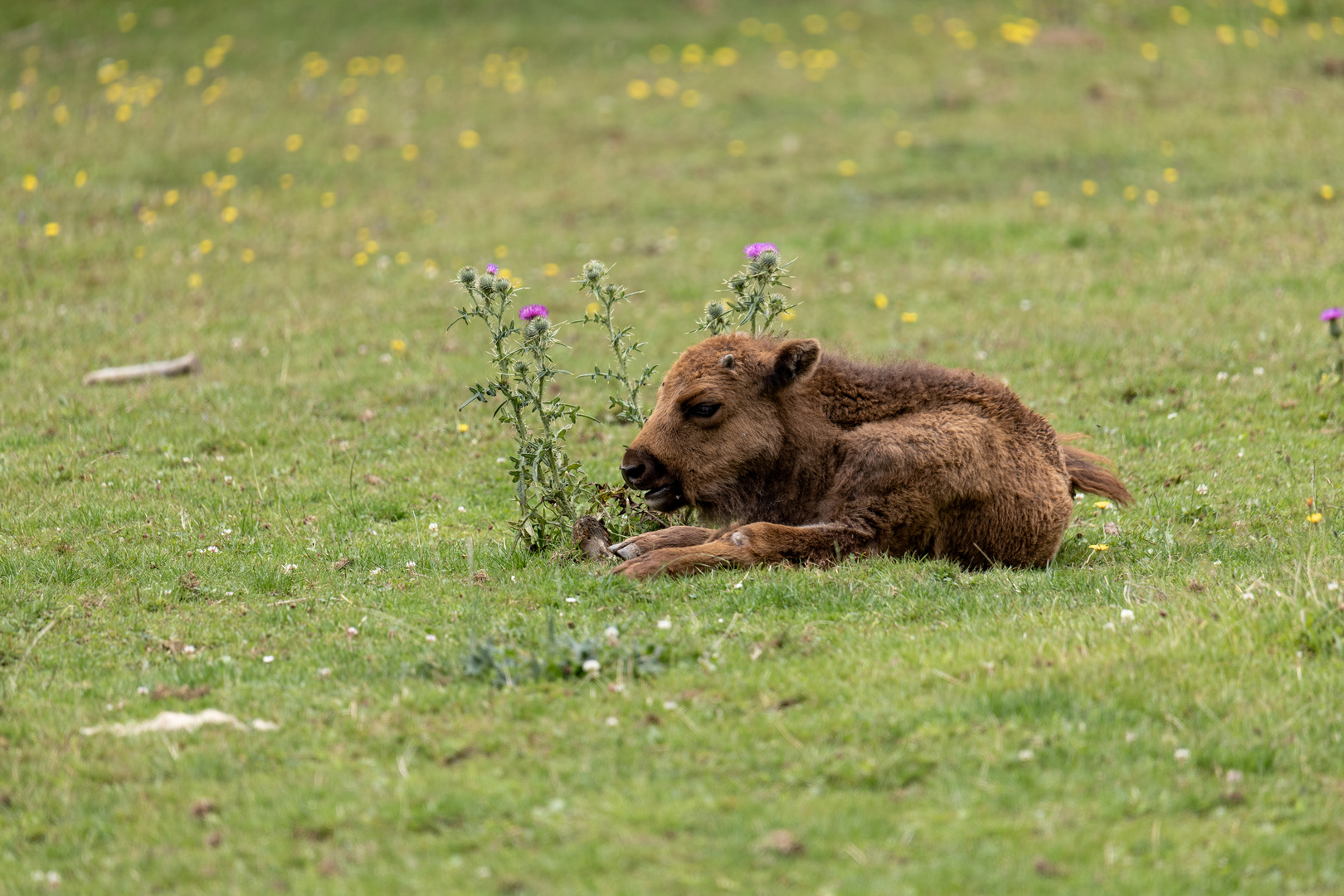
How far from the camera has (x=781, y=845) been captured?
5.48 m

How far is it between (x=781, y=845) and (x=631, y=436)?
25.8 ft

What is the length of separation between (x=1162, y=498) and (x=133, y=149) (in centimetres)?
1865

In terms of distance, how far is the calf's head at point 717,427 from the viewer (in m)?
9.05

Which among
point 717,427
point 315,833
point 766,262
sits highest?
point 766,262

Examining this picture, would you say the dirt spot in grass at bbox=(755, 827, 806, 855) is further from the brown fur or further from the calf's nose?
the calf's nose

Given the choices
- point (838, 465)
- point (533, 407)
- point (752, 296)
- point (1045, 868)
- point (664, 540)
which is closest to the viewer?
point (1045, 868)

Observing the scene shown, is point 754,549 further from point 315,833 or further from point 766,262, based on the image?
point 315,833

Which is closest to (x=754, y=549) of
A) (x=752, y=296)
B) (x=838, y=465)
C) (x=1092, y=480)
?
(x=838, y=465)

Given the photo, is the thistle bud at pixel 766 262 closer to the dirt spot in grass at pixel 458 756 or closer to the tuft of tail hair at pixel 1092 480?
the tuft of tail hair at pixel 1092 480

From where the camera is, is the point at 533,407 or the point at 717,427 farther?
the point at 533,407

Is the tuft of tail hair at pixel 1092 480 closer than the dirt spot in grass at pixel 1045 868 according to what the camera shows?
No

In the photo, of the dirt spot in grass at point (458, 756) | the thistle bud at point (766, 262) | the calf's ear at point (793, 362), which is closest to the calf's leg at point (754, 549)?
the calf's ear at point (793, 362)

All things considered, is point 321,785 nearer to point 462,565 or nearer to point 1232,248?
point 462,565

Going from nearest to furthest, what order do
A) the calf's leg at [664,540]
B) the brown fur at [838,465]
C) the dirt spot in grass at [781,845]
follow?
the dirt spot in grass at [781,845] → the brown fur at [838,465] → the calf's leg at [664,540]
